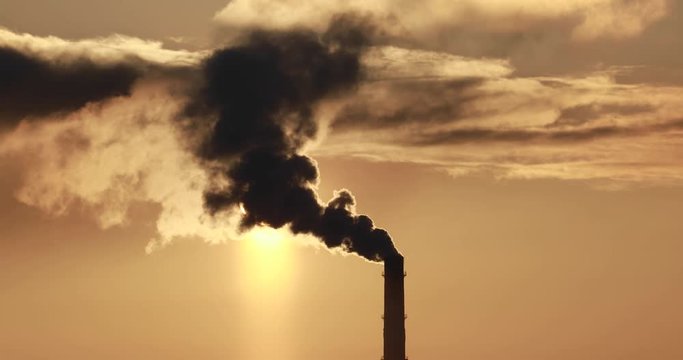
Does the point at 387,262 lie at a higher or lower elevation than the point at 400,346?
higher

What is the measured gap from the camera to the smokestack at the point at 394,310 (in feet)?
172

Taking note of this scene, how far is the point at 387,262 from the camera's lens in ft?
182

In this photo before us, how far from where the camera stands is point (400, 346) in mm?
52531

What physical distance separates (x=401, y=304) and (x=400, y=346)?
7.66 feet

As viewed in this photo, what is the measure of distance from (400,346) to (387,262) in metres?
4.99

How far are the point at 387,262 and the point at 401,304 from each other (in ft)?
8.95

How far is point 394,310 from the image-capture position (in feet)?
175

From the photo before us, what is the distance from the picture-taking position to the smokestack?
5244 cm

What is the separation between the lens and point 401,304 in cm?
5372
